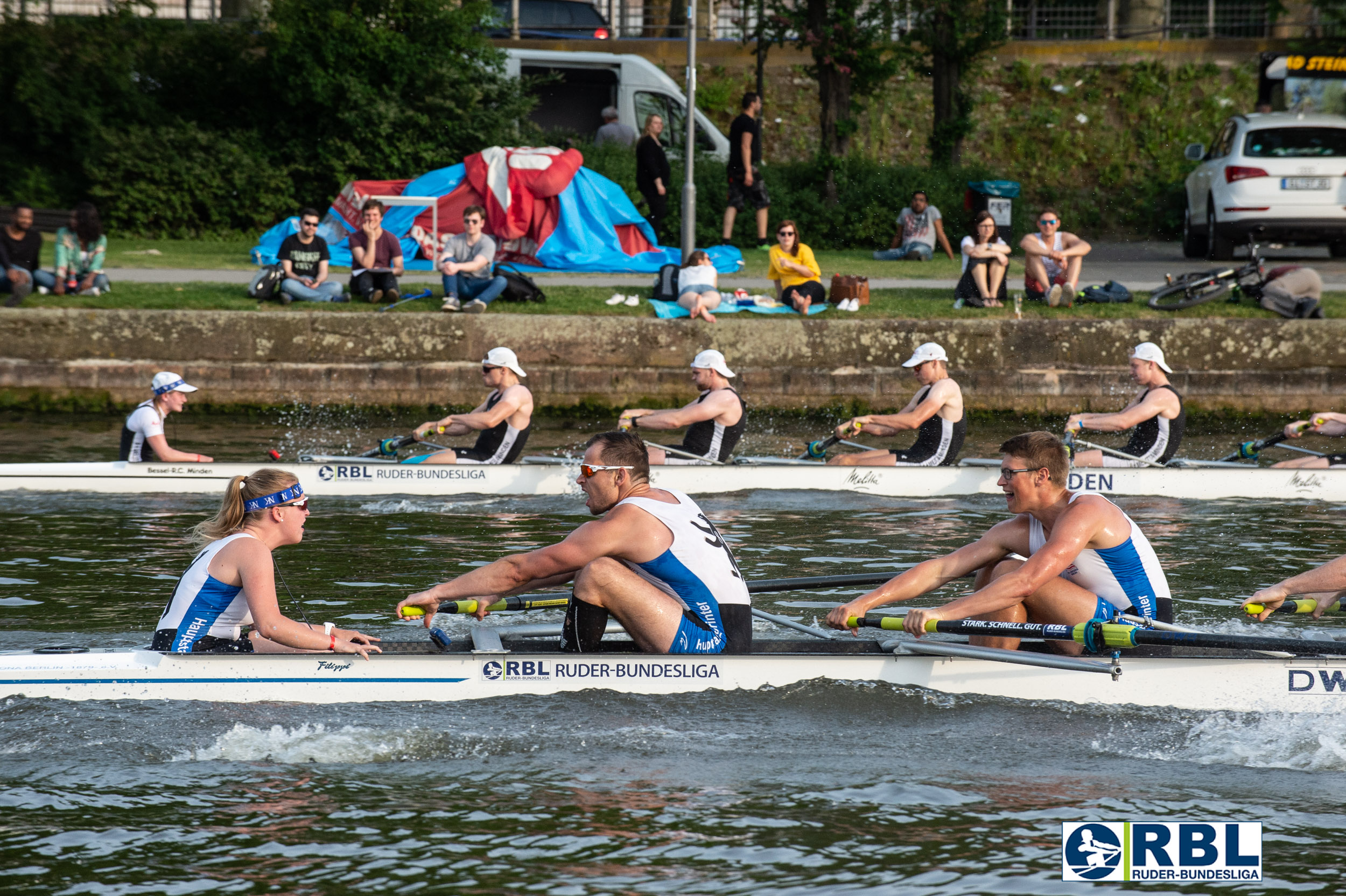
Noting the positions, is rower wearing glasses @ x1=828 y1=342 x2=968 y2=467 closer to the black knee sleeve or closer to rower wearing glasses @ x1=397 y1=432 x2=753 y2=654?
rower wearing glasses @ x1=397 y1=432 x2=753 y2=654

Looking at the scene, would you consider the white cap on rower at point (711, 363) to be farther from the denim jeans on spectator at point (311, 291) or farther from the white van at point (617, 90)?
the white van at point (617, 90)

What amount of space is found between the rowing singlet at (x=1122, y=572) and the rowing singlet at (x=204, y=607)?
135 inches

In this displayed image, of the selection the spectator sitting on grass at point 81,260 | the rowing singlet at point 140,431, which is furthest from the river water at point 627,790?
the spectator sitting on grass at point 81,260

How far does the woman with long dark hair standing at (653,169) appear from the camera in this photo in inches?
792

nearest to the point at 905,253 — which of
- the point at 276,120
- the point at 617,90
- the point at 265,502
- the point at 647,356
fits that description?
the point at 617,90

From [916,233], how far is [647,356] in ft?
24.3

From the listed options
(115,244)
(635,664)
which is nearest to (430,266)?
(115,244)

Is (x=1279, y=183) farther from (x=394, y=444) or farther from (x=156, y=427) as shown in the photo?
(x=156, y=427)

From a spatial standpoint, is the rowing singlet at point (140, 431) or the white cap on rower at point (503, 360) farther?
the white cap on rower at point (503, 360)

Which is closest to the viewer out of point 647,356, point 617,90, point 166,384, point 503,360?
point 166,384

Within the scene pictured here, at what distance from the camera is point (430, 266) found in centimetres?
1947

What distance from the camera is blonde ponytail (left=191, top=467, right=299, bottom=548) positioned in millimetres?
6207

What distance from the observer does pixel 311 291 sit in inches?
660

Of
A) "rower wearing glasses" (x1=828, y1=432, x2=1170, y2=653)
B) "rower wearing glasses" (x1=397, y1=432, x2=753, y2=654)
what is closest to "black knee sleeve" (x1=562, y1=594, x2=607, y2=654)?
"rower wearing glasses" (x1=397, y1=432, x2=753, y2=654)
